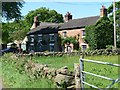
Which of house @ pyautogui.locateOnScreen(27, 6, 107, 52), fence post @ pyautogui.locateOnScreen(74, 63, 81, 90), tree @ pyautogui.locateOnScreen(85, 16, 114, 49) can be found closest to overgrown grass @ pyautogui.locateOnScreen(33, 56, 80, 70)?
fence post @ pyautogui.locateOnScreen(74, 63, 81, 90)

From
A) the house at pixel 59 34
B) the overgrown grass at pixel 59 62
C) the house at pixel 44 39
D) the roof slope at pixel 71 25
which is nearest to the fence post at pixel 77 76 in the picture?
the overgrown grass at pixel 59 62

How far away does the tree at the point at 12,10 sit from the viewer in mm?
44228

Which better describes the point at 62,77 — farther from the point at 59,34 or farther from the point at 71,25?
the point at 59,34

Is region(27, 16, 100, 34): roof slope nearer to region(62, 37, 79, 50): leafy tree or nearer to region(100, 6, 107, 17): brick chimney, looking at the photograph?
region(100, 6, 107, 17): brick chimney

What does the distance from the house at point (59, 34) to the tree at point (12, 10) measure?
23.5 feet

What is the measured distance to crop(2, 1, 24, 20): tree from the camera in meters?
44.2

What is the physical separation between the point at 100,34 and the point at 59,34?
428 inches

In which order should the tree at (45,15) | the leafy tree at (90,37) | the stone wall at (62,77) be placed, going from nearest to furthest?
the stone wall at (62,77) → the leafy tree at (90,37) → the tree at (45,15)

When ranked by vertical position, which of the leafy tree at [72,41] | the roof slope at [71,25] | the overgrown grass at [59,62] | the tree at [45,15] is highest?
the tree at [45,15]

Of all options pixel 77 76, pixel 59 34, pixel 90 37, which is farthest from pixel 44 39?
pixel 77 76

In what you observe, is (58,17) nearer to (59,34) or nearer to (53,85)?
(59,34)

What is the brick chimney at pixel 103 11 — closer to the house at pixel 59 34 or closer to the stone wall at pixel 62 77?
the house at pixel 59 34

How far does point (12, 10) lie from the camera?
1781 inches

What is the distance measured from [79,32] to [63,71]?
37428 mm
